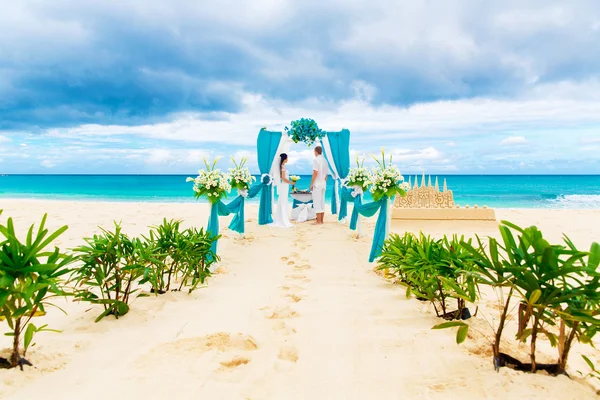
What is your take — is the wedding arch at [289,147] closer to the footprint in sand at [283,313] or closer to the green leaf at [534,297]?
the footprint in sand at [283,313]

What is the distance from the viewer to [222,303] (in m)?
3.56

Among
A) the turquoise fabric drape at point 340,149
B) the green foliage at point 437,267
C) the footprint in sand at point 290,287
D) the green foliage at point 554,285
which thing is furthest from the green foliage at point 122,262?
the turquoise fabric drape at point 340,149

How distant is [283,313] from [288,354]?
79 centimetres

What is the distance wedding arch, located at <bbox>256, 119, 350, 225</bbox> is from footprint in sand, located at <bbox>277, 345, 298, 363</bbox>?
6.54m

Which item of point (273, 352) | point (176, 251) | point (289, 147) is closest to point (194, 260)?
point (176, 251)

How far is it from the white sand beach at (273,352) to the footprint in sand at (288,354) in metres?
Result: 0.01

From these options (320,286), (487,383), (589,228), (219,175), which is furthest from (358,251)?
(589,228)

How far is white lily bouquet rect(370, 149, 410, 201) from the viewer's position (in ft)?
17.9

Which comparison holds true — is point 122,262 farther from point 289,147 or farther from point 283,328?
point 289,147

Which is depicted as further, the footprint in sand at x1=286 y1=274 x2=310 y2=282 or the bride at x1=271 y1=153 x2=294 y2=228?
the bride at x1=271 y1=153 x2=294 y2=228

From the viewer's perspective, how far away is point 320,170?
937 centimetres

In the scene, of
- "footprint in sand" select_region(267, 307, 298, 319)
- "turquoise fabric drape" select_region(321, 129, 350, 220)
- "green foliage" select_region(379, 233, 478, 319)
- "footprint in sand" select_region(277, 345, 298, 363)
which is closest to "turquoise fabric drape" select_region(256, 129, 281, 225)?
"turquoise fabric drape" select_region(321, 129, 350, 220)

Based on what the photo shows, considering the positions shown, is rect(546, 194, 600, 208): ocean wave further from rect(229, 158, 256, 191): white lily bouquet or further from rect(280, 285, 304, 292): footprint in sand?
rect(280, 285, 304, 292): footprint in sand

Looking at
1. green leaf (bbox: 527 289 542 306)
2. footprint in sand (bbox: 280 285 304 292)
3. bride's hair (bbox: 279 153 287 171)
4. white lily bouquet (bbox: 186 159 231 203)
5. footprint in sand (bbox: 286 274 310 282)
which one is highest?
bride's hair (bbox: 279 153 287 171)
